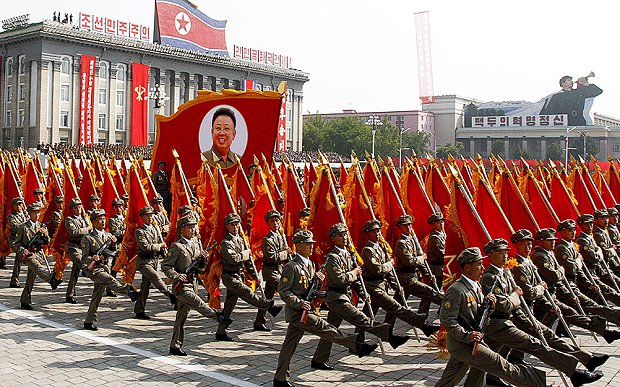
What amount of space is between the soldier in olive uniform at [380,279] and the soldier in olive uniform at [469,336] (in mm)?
1826

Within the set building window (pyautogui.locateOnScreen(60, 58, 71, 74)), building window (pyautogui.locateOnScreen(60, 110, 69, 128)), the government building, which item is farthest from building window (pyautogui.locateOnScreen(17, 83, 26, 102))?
building window (pyautogui.locateOnScreen(60, 58, 71, 74))

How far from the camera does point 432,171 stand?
421 inches

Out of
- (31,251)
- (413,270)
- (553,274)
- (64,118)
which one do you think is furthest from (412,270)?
(64,118)

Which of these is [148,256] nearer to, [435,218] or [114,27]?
Result: [435,218]

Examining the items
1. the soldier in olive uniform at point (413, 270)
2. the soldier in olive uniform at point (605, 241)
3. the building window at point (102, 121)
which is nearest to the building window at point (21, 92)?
the building window at point (102, 121)

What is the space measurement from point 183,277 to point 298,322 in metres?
1.79

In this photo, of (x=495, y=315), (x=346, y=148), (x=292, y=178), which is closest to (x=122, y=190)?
(x=292, y=178)

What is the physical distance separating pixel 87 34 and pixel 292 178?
42.7 m

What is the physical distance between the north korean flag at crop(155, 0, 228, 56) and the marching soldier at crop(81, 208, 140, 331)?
140 ft

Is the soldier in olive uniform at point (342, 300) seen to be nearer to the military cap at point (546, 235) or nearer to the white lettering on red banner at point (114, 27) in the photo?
the military cap at point (546, 235)

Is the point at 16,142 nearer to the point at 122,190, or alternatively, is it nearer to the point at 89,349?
the point at 122,190

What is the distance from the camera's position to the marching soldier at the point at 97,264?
9008mm

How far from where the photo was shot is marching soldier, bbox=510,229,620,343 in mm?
6832

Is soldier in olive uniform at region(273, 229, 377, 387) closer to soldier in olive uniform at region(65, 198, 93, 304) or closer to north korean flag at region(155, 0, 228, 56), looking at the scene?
soldier in olive uniform at region(65, 198, 93, 304)
